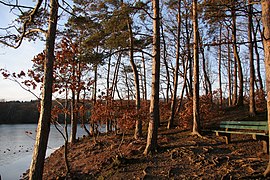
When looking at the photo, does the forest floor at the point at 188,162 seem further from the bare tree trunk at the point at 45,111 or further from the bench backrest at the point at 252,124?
the bare tree trunk at the point at 45,111

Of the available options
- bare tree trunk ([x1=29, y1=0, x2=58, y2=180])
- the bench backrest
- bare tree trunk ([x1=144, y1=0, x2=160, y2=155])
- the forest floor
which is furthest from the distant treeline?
the bench backrest

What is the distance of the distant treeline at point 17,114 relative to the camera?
4578 centimetres

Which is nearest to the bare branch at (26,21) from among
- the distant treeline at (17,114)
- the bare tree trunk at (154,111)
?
the bare tree trunk at (154,111)

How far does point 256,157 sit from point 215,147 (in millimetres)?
1505

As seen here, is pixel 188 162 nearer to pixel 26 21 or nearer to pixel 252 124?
pixel 252 124

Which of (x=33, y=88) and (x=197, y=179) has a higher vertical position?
(x=33, y=88)

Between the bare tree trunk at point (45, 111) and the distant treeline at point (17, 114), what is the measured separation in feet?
138

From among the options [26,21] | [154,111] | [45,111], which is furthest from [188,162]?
[26,21]

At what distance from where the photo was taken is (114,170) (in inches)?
274

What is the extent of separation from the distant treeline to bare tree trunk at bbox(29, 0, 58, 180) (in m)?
42.1

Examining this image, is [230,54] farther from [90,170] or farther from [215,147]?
[90,170]

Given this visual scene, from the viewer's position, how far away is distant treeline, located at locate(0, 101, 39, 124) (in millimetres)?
45781

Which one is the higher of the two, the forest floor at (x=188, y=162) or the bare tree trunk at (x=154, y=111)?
the bare tree trunk at (x=154, y=111)

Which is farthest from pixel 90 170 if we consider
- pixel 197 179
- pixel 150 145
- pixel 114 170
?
pixel 197 179
